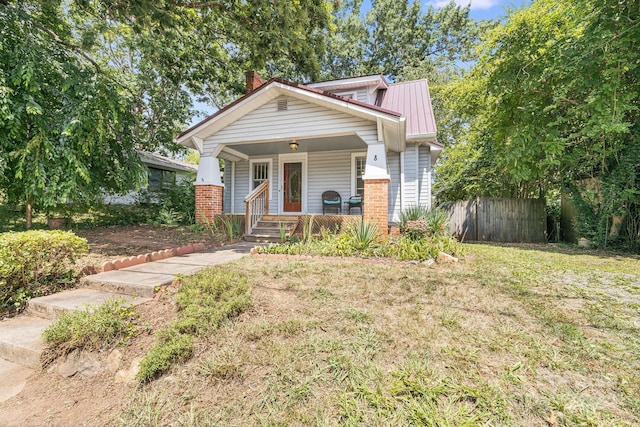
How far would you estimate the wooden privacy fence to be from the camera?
31.9ft

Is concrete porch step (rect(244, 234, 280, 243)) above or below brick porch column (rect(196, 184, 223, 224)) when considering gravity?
below

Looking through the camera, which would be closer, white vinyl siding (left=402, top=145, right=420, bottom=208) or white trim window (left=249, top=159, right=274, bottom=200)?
white vinyl siding (left=402, top=145, right=420, bottom=208)

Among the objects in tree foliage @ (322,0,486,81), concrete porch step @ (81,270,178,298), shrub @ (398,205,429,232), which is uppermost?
tree foliage @ (322,0,486,81)

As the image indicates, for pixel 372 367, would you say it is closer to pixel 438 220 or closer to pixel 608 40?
pixel 438 220

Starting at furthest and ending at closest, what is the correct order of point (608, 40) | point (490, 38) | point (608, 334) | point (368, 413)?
point (490, 38)
point (608, 40)
point (608, 334)
point (368, 413)

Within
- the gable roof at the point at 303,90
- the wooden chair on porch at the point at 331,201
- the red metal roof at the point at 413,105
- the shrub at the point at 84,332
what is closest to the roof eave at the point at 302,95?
the gable roof at the point at 303,90

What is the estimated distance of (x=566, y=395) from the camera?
5.35 feet

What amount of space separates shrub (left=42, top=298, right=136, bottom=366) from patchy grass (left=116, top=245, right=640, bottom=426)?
27.5 inches

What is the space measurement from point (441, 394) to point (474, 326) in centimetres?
92

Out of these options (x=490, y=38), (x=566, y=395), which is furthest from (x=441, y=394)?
(x=490, y=38)

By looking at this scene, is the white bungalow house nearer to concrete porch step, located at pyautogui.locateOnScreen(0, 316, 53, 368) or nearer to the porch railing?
the porch railing

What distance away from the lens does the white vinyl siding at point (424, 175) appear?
29.6 ft

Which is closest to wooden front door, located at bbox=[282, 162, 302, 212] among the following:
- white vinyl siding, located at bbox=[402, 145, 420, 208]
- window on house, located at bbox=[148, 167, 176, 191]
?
white vinyl siding, located at bbox=[402, 145, 420, 208]

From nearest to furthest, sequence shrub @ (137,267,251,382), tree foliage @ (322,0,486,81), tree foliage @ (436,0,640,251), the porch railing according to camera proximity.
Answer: shrub @ (137,267,251,382) < tree foliage @ (436,0,640,251) < the porch railing < tree foliage @ (322,0,486,81)
